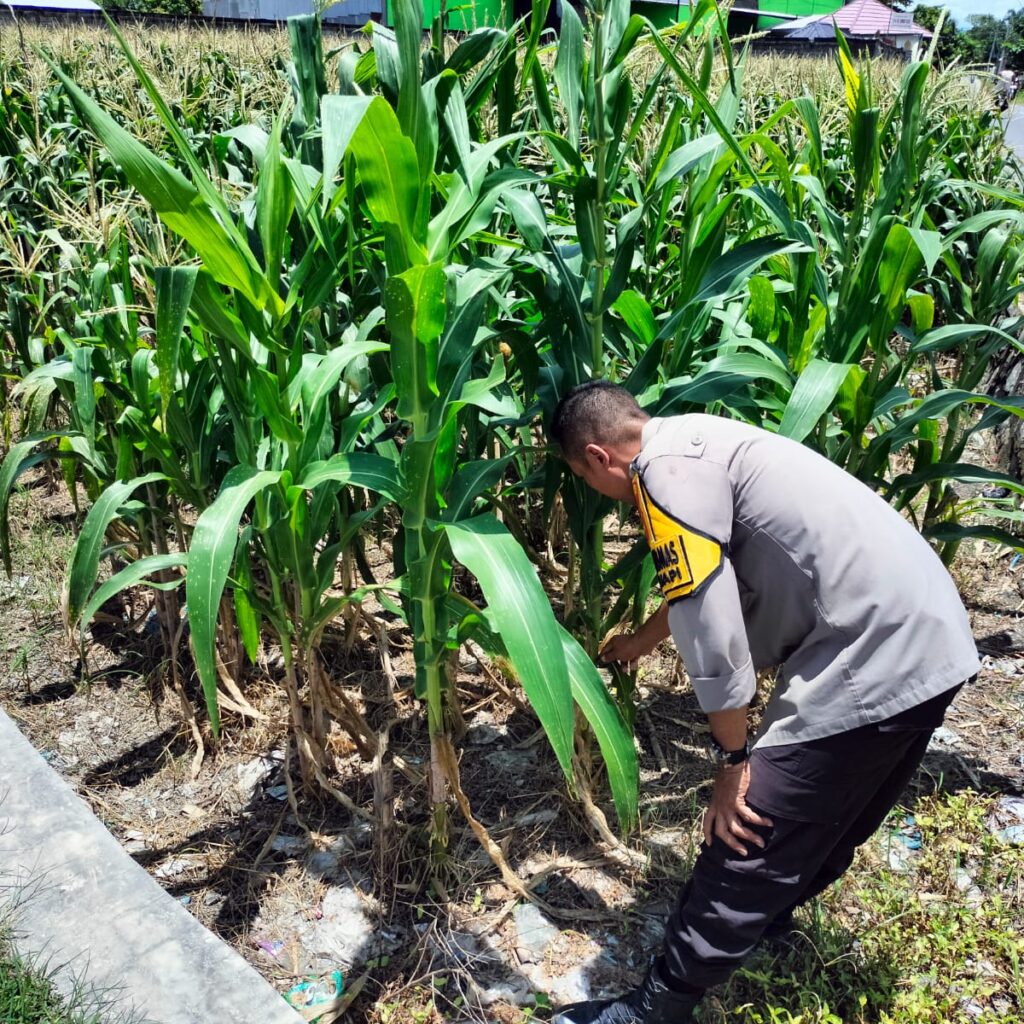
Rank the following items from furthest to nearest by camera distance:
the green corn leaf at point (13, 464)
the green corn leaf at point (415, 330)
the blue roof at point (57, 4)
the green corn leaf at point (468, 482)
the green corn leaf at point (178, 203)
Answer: the blue roof at point (57, 4) → the green corn leaf at point (13, 464) → the green corn leaf at point (468, 482) → the green corn leaf at point (415, 330) → the green corn leaf at point (178, 203)

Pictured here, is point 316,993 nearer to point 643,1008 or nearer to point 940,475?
point 643,1008

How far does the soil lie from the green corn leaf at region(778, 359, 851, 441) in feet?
3.73

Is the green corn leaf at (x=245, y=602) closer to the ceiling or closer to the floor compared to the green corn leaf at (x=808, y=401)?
closer to the floor

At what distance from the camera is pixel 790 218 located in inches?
91.4

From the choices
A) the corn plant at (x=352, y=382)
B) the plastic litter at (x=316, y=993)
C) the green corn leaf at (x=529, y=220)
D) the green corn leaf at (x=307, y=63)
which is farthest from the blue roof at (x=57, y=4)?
the plastic litter at (x=316, y=993)

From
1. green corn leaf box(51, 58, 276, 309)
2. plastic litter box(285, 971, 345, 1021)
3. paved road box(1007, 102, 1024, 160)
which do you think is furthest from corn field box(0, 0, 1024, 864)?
paved road box(1007, 102, 1024, 160)

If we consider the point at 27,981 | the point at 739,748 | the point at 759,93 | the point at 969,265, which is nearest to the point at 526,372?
the point at 739,748

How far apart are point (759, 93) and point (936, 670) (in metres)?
9.84

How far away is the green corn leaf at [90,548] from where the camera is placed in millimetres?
2104

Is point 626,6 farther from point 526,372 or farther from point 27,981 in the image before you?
point 27,981

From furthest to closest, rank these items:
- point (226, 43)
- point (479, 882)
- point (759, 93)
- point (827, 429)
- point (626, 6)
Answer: point (226, 43) → point (759, 93) → point (827, 429) → point (479, 882) → point (626, 6)

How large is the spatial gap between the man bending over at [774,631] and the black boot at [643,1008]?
0.03m

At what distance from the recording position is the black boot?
6.49ft

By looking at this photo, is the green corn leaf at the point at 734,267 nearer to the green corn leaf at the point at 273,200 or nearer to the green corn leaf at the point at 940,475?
the green corn leaf at the point at 940,475
